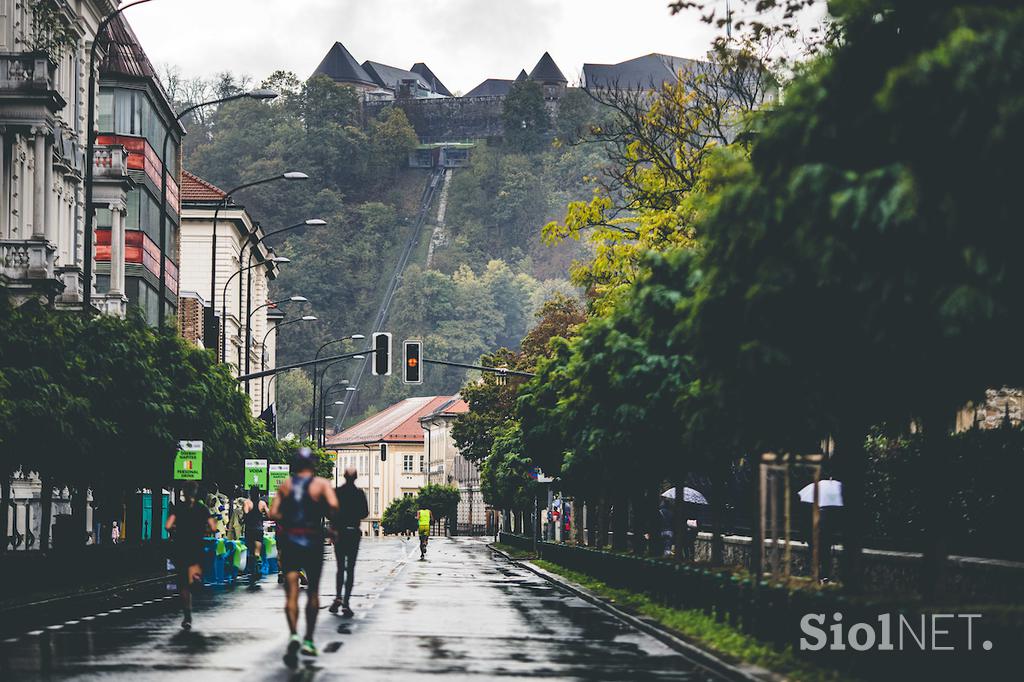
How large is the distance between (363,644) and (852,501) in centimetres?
562

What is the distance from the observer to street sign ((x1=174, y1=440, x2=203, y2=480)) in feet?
134

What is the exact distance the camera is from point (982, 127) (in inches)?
465

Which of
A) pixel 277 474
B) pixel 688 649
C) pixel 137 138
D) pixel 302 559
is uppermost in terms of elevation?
pixel 137 138

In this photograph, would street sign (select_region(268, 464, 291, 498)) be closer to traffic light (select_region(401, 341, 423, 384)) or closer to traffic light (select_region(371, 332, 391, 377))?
traffic light (select_region(371, 332, 391, 377))

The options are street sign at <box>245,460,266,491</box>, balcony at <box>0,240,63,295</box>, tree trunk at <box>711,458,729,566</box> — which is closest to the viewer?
tree trunk at <box>711,458,729,566</box>

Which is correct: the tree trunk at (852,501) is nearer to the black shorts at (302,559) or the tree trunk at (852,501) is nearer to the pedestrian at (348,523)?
the black shorts at (302,559)

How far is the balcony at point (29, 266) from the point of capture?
1684 inches

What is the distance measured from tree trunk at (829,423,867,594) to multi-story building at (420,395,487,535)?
130m

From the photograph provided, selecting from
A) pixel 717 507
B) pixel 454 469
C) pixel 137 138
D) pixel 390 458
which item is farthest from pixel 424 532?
pixel 390 458

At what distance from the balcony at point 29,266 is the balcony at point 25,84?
171 inches

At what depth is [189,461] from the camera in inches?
1614

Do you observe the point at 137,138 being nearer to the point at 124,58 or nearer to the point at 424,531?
the point at 124,58

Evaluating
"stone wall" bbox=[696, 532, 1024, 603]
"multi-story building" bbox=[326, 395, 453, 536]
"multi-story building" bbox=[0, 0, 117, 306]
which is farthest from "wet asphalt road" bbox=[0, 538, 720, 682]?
"multi-story building" bbox=[326, 395, 453, 536]

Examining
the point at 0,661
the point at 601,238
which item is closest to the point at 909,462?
the point at 601,238
